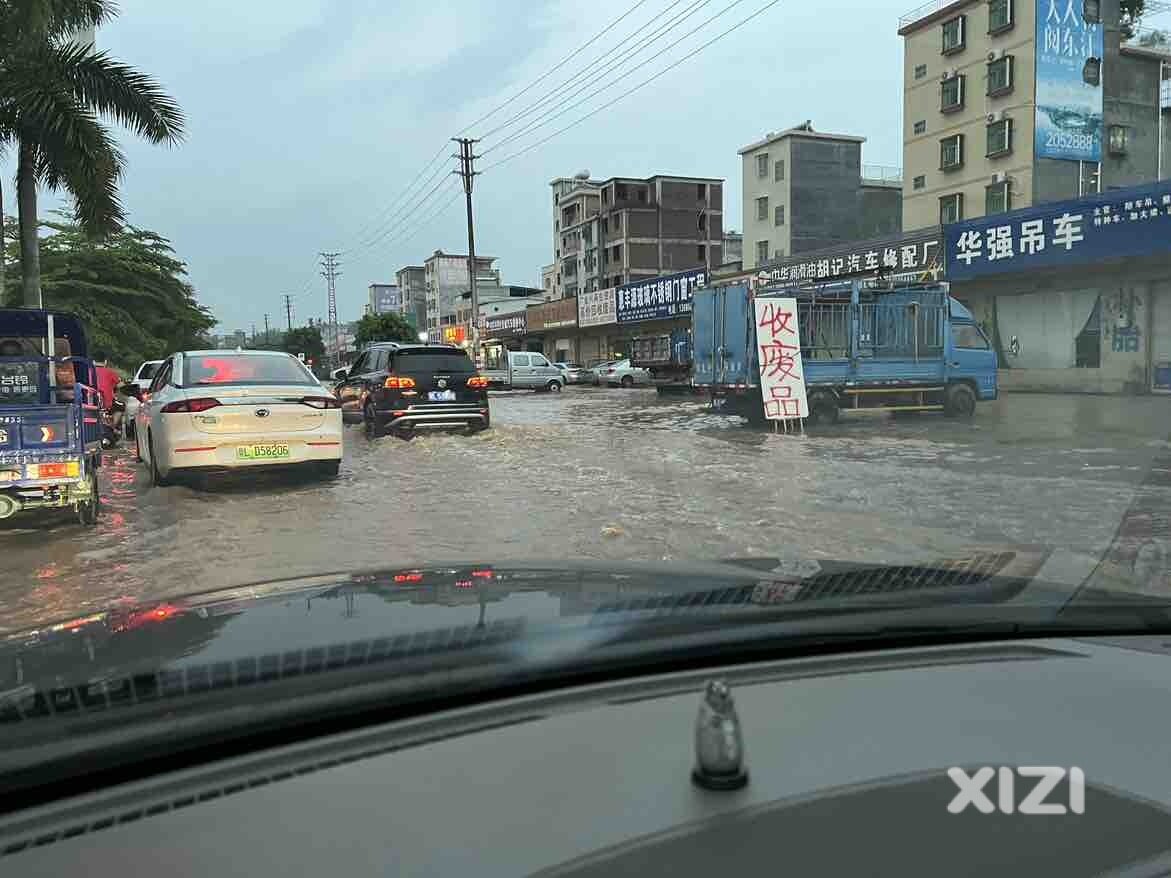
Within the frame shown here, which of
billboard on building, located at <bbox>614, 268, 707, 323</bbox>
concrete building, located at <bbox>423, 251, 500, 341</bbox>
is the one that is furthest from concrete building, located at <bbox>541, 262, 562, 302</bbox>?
billboard on building, located at <bbox>614, 268, 707, 323</bbox>

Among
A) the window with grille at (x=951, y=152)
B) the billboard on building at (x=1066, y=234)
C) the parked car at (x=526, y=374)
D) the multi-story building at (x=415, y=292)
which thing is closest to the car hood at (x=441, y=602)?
the billboard on building at (x=1066, y=234)

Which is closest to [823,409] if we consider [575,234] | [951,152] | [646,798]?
[646,798]

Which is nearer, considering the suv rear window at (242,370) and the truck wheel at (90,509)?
the truck wheel at (90,509)

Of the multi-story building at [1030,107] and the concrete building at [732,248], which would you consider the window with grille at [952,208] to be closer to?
the multi-story building at [1030,107]

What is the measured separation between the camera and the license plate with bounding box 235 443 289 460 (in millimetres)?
8836

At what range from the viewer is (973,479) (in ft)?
31.5

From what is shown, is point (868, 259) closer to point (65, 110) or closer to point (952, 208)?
point (952, 208)

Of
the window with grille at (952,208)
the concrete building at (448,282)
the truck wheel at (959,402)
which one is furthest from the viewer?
the concrete building at (448,282)

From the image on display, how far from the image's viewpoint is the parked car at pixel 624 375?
3797 cm

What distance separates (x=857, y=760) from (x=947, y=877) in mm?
288

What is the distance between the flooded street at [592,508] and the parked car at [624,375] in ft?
78.1

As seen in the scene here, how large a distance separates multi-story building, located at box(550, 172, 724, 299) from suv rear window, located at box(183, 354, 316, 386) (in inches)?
2182

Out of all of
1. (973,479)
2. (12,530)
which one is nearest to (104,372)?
(12,530)

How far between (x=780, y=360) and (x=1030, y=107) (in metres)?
25.0
